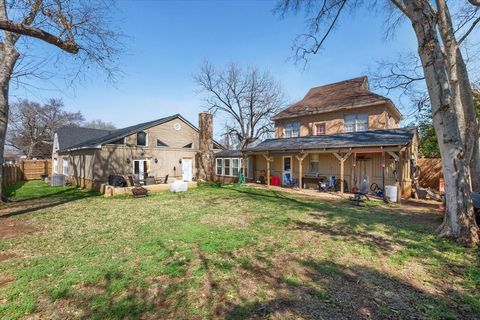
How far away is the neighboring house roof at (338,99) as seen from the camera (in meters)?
17.0

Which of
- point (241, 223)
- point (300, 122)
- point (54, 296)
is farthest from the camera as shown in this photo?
point (300, 122)

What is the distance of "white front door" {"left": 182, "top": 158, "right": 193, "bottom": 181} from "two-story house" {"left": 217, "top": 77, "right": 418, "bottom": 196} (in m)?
2.47

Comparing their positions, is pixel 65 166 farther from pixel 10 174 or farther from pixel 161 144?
pixel 161 144

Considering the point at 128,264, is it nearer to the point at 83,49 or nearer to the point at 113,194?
the point at 83,49

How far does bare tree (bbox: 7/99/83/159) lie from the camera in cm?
3262

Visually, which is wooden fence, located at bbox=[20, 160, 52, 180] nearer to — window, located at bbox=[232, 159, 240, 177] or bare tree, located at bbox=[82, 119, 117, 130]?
window, located at bbox=[232, 159, 240, 177]

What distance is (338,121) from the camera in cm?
1833

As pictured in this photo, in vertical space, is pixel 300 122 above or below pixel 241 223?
above

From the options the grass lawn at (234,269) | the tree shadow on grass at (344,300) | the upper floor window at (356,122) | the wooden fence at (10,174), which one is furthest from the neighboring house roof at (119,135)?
the tree shadow on grass at (344,300)

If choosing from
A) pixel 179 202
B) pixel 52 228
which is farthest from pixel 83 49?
pixel 179 202

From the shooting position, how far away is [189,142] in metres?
21.0

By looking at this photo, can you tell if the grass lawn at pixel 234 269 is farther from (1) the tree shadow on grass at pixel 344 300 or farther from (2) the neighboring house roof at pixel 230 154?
(2) the neighboring house roof at pixel 230 154

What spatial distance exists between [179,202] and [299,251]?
6800 mm

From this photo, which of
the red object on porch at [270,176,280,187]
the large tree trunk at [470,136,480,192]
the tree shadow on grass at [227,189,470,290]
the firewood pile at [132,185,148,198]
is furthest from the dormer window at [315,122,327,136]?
the firewood pile at [132,185,148,198]
